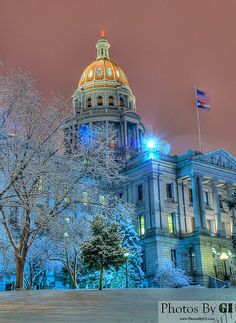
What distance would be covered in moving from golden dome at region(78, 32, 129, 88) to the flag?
144ft

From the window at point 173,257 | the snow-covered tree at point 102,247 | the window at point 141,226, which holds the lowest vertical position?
the snow-covered tree at point 102,247

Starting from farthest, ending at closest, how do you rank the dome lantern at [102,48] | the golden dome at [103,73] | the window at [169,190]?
the dome lantern at [102,48], the golden dome at [103,73], the window at [169,190]

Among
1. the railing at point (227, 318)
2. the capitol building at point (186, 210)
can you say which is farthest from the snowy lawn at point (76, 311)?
the capitol building at point (186, 210)

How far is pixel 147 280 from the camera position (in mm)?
62156

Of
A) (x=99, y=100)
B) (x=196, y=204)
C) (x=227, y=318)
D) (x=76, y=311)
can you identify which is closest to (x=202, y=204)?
(x=196, y=204)

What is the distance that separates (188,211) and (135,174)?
9529mm

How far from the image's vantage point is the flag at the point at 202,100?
6631 cm

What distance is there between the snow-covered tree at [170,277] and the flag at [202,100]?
→ 22.0 metres

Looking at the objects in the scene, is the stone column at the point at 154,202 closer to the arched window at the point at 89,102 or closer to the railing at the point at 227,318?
the arched window at the point at 89,102

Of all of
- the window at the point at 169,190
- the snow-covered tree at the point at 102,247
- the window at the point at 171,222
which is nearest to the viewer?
the snow-covered tree at the point at 102,247

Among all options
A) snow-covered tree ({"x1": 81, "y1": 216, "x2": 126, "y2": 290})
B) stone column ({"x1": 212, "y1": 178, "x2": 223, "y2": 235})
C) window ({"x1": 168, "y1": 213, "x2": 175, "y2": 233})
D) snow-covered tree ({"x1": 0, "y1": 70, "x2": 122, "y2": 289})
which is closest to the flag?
stone column ({"x1": 212, "y1": 178, "x2": 223, "y2": 235})

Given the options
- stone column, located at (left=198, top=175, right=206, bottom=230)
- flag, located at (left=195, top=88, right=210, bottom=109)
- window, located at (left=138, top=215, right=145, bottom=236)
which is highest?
flag, located at (left=195, top=88, right=210, bottom=109)

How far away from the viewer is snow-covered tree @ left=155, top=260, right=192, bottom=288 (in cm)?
5844

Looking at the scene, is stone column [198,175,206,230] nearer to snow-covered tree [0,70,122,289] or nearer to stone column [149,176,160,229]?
stone column [149,176,160,229]
